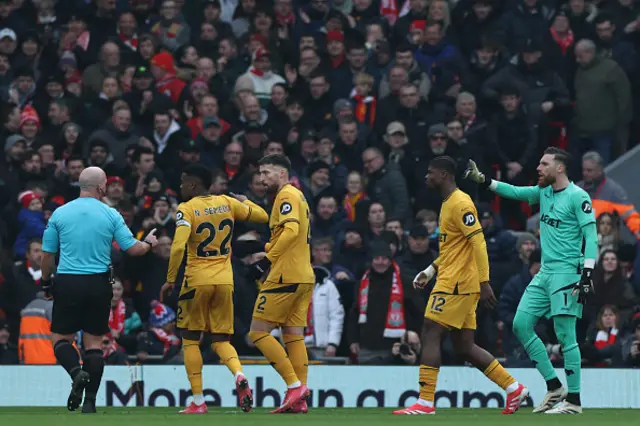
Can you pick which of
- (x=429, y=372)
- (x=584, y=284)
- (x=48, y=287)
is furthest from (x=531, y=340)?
(x=48, y=287)

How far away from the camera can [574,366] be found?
1488 centimetres

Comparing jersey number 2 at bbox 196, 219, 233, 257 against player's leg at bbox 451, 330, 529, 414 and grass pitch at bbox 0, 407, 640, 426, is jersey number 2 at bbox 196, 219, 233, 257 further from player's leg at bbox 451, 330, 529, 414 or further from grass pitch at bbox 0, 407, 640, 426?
player's leg at bbox 451, 330, 529, 414

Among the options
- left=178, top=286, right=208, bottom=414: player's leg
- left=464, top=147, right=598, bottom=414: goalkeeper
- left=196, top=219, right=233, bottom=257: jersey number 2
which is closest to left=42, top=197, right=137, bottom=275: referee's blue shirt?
left=196, top=219, right=233, bottom=257: jersey number 2

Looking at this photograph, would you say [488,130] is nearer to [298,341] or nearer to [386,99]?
[386,99]

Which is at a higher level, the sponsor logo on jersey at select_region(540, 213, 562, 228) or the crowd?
the crowd

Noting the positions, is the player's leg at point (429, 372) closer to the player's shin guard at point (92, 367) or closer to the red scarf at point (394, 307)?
→ the player's shin guard at point (92, 367)

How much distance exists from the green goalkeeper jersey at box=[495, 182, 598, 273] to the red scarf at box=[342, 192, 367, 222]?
6.06m

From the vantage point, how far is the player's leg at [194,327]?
51.1ft

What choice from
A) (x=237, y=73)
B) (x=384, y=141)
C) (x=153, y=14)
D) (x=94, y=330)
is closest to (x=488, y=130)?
(x=384, y=141)

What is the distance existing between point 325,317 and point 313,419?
546 centimetres

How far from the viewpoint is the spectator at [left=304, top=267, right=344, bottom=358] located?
1923 cm

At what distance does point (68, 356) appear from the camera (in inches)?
576

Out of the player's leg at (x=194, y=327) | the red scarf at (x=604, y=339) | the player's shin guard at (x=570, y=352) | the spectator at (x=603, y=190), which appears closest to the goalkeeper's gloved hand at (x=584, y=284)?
the player's shin guard at (x=570, y=352)

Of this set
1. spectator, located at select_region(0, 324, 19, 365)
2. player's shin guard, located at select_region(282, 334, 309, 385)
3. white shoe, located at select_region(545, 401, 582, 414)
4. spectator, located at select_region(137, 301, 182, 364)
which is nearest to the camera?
white shoe, located at select_region(545, 401, 582, 414)
